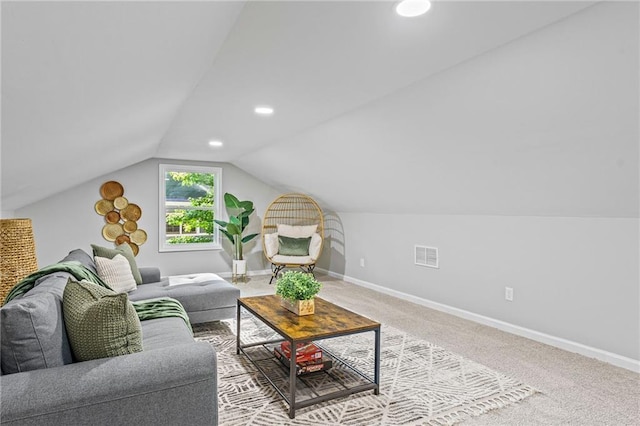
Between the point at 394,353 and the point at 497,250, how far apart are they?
156 cm

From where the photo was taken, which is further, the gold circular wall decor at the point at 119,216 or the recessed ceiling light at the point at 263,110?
the gold circular wall decor at the point at 119,216

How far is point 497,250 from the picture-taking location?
12.6 ft

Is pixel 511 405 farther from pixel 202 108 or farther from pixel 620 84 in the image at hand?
pixel 202 108

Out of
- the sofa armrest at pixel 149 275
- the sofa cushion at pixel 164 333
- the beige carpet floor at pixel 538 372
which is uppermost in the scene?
the sofa armrest at pixel 149 275

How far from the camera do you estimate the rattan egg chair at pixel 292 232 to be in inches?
245

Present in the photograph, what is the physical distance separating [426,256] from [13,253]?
396 centimetres

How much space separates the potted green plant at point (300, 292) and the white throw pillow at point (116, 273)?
1638 mm

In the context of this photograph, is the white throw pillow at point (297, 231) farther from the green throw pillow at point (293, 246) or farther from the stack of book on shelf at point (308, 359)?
the stack of book on shelf at point (308, 359)

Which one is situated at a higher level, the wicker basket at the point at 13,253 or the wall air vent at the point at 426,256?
the wicker basket at the point at 13,253

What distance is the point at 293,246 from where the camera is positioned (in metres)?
6.31

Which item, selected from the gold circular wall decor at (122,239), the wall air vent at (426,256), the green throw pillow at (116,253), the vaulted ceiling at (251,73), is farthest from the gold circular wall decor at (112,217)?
the wall air vent at (426,256)

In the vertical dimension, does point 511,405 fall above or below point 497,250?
below

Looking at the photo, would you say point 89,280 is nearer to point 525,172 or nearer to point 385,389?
point 385,389

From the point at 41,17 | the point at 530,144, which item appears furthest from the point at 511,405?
the point at 41,17
